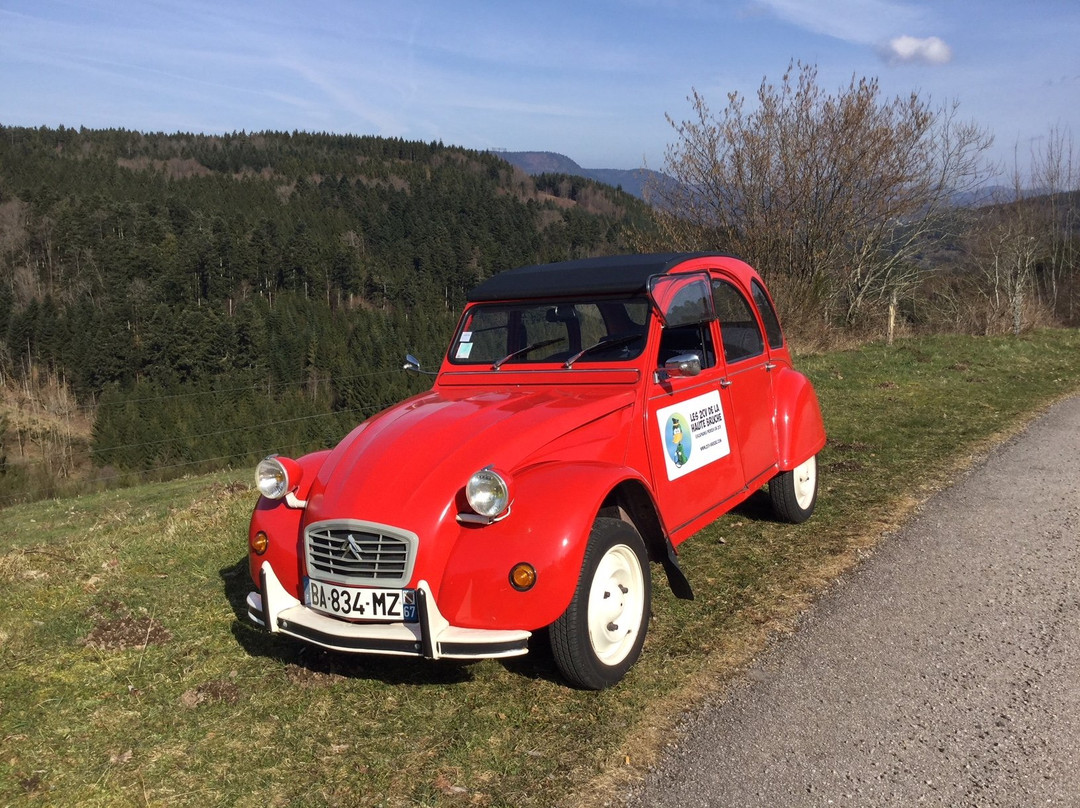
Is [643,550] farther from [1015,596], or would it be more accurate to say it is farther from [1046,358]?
[1046,358]

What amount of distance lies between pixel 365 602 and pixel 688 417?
221cm

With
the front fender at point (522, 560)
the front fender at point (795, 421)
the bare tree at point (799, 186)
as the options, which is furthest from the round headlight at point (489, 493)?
the bare tree at point (799, 186)

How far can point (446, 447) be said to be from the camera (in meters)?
3.88

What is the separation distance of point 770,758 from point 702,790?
350mm

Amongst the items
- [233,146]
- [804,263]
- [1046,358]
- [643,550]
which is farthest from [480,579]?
[233,146]

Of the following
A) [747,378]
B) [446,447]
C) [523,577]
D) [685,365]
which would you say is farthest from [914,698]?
[747,378]

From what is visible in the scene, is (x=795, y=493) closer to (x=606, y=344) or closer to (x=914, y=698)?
(x=606, y=344)

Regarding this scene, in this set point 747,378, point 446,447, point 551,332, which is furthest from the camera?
point 747,378

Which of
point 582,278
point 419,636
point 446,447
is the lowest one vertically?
point 419,636

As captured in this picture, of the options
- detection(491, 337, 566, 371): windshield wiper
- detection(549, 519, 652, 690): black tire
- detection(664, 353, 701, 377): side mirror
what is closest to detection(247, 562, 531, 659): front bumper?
detection(549, 519, 652, 690): black tire

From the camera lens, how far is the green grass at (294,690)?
3.10m

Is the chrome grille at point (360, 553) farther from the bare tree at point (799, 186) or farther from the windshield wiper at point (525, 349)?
the bare tree at point (799, 186)

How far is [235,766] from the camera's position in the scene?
3.20 m

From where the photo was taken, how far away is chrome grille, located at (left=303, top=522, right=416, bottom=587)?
3510 mm
